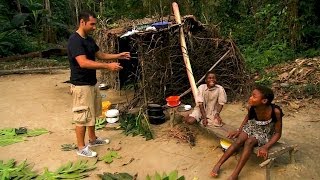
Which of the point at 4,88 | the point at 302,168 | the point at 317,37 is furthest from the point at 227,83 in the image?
the point at 4,88

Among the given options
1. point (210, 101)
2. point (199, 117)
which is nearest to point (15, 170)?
point (199, 117)

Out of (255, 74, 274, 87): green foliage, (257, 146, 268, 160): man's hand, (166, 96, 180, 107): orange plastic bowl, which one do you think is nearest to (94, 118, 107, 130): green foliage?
(166, 96, 180, 107): orange plastic bowl

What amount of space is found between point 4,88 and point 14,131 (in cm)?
370

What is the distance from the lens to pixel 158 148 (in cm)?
514

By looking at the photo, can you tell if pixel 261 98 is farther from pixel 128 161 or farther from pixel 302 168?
pixel 128 161

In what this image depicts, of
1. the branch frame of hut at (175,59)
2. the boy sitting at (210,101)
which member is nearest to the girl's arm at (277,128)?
the boy sitting at (210,101)

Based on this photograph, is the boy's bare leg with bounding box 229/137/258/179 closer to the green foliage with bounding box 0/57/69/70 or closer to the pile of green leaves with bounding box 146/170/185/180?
the pile of green leaves with bounding box 146/170/185/180

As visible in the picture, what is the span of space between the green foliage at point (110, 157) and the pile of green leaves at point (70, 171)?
0.20 m

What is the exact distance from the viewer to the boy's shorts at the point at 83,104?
4.61m

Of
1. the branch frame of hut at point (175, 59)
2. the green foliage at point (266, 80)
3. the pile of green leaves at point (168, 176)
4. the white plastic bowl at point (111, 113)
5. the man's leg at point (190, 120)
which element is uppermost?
the branch frame of hut at point (175, 59)

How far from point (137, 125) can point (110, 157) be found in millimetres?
1103

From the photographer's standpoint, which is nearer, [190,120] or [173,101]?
[190,120]

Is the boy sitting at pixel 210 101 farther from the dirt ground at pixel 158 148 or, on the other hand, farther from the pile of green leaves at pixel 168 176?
the pile of green leaves at pixel 168 176

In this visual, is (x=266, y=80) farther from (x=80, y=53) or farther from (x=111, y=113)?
(x=80, y=53)
